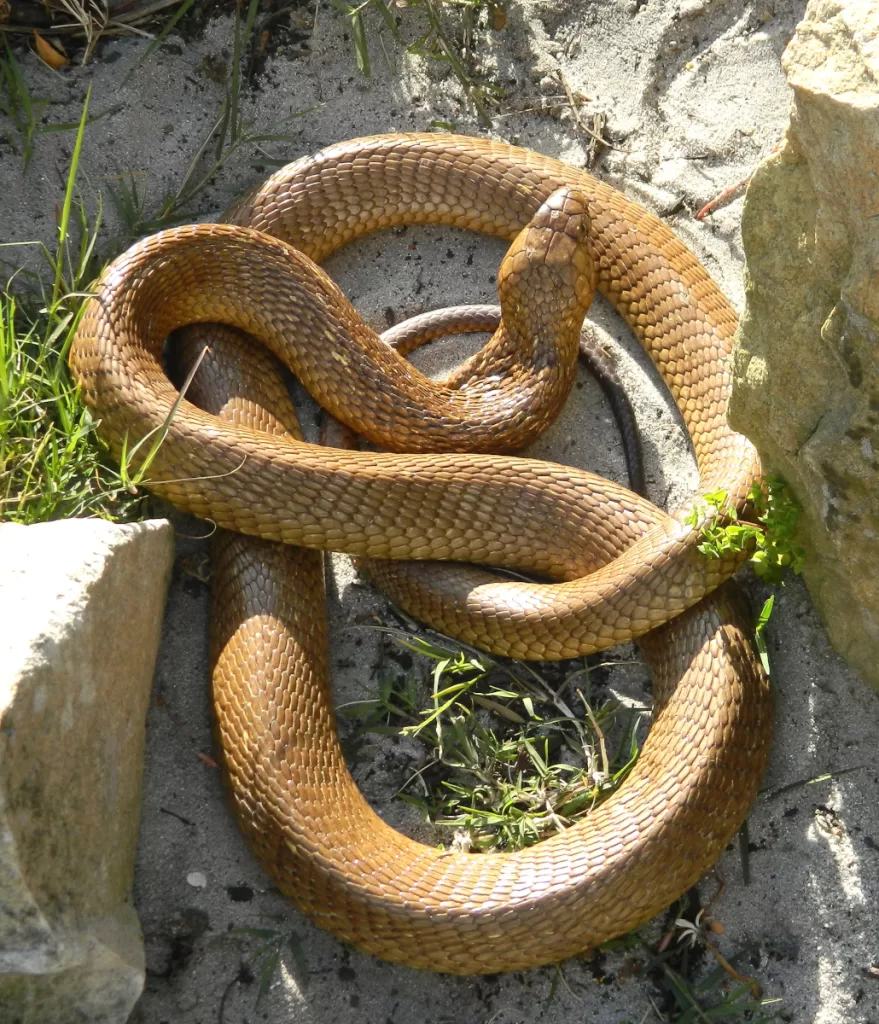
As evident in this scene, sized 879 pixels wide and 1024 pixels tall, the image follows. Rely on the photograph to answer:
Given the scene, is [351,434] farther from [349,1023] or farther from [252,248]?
[349,1023]

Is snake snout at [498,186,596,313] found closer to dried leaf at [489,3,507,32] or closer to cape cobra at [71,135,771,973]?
cape cobra at [71,135,771,973]

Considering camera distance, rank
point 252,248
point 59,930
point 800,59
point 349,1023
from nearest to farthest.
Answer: point 800,59, point 59,930, point 349,1023, point 252,248

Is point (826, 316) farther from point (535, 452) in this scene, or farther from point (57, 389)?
point (57, 389)

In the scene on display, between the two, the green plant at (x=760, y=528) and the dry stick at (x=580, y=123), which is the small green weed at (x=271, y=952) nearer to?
the green plant at (x=760, y=528)

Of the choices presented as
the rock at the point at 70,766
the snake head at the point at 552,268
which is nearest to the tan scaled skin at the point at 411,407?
the snake head at the point at 552,268

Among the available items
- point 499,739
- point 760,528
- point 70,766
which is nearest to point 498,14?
point 760,528

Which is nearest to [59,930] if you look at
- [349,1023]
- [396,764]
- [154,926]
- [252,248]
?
[154,926]
